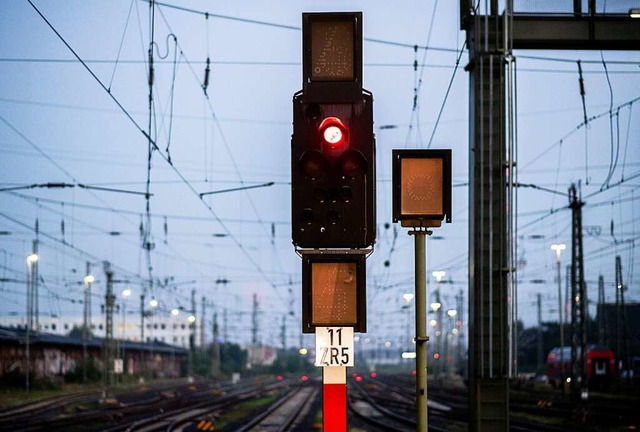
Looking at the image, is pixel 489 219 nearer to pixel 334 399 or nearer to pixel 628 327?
pixel 334 399

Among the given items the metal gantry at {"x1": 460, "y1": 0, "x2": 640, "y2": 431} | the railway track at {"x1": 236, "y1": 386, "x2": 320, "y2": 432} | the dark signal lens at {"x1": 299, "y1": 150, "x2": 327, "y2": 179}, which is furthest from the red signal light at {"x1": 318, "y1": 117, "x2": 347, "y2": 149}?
the railway track at {"x1": 236, "y1": 386, "x2": 320, "y2": 432}

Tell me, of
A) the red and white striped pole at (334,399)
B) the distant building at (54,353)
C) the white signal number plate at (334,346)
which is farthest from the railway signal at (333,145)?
the distant building at (54,353)

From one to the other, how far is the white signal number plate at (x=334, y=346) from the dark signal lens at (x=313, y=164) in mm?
1317

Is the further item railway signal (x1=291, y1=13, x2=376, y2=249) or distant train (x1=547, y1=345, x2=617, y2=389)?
distant train (x1=547, y1=345, x2=617, y2=389)

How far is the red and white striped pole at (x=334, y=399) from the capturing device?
8602 mm

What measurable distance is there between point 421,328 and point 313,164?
1882 mm

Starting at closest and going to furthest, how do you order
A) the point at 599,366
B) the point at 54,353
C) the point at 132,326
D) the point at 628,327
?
the point at 599,366
the point at 54,353
the point at 628,327
the point at 132,326

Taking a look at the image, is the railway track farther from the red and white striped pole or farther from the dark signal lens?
the dark signal lens

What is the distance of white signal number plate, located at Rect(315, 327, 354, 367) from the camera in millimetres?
8656

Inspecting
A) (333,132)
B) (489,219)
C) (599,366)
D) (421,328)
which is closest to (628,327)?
(599,366)

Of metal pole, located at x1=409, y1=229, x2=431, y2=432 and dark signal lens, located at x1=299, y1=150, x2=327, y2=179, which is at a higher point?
dark signal lens, located at x1=299, y1=150, x2=327, y2=179

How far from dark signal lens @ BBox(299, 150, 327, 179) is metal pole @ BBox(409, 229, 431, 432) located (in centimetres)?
126

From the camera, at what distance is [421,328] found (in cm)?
892

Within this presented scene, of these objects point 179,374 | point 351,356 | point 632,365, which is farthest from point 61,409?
point 179,374
